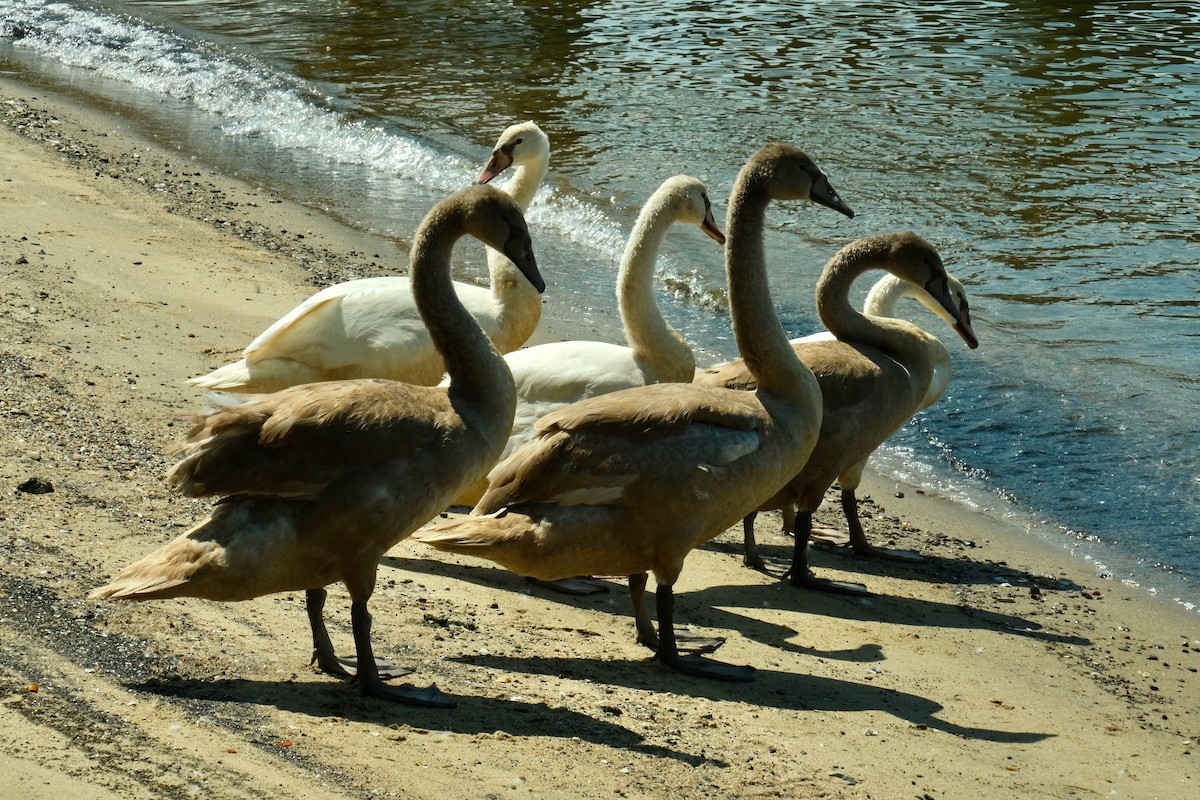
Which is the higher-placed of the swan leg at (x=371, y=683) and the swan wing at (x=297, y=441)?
the swan wing at (x=297, y=441)

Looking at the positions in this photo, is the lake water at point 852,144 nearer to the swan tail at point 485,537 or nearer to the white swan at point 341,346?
the white swan at point 341,346

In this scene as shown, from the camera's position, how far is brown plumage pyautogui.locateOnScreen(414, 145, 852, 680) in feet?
17.2

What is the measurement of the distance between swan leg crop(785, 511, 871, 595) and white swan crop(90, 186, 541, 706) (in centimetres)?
221

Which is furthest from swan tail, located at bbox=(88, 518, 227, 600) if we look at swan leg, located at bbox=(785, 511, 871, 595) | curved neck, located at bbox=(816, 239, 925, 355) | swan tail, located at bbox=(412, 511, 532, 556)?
curved neck, located at bbox=(816, 239, 925, 355)

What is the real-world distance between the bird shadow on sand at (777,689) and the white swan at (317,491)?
63 centimetres

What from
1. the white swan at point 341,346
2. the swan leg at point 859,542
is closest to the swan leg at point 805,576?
the swan leg at point 859,542

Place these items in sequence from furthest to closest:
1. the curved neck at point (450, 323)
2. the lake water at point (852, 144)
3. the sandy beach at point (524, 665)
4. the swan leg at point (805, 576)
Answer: the lake water at point (852, 144), the swan leg at point (805, 576), the curved neck at point (450, 323), the sandy beach at point (524, 665)

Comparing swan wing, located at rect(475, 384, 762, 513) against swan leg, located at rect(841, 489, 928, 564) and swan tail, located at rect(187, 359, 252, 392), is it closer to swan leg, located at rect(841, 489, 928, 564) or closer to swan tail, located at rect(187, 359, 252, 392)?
swan leg, located at rect(841, 489, 928, 564)

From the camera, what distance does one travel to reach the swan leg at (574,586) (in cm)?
617

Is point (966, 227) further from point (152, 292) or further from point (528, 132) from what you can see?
point (152, 292)

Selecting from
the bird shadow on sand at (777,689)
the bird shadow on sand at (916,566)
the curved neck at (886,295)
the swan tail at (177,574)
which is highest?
the swan tail at (177,574)

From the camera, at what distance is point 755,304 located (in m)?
5.96

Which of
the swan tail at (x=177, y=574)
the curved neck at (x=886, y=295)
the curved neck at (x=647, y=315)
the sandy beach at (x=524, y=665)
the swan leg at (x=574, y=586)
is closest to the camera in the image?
the sandy beach at (x=524, y=665)

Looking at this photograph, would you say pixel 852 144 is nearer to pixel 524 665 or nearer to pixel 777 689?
pixel 777 689
